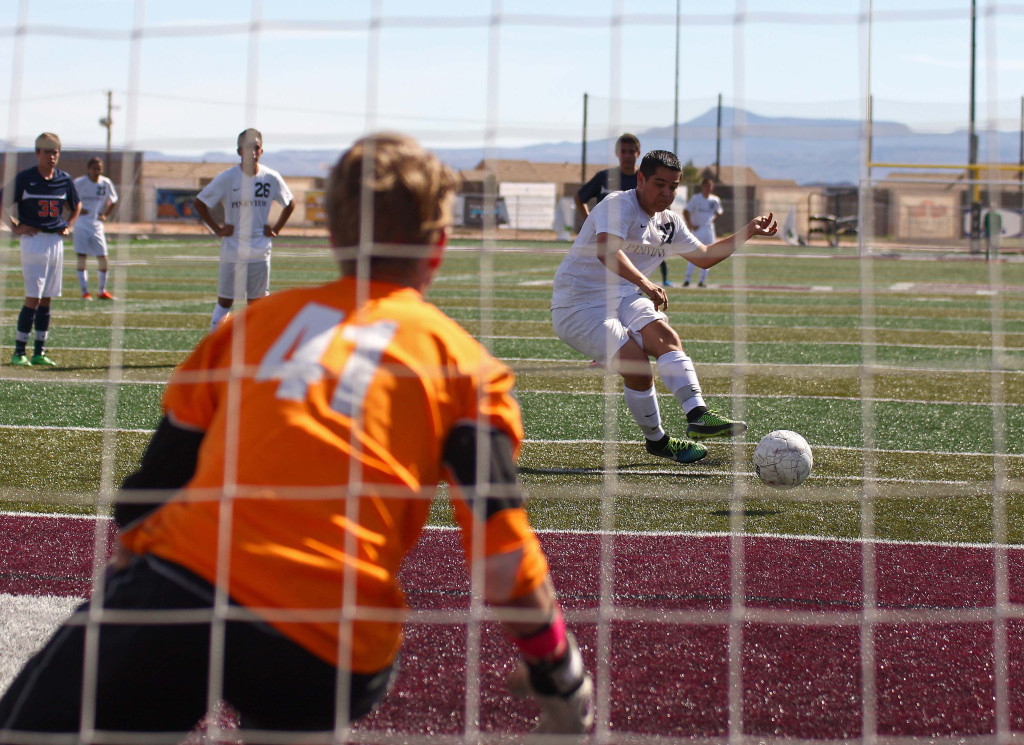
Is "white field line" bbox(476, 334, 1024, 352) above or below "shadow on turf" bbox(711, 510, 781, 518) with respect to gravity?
above

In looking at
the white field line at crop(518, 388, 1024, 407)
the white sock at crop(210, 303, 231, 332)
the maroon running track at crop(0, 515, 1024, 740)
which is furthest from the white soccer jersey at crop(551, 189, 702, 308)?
the white sock at crop(210, 303, 231, 332)

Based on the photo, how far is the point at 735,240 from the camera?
5.43m

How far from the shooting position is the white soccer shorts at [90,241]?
622 inches

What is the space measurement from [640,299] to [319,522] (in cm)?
485

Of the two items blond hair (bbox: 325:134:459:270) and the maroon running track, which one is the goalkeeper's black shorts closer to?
blond hair (bbox: 325:134:459:270)

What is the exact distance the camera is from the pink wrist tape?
195 centimetres

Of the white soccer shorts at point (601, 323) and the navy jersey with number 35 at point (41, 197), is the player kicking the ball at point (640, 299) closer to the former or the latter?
the white soccer shorts at point (601, 323)

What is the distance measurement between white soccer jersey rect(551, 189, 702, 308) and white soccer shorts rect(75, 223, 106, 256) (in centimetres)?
1102

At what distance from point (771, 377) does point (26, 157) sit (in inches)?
298

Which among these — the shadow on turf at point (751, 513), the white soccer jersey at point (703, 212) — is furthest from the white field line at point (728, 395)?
the white soccer jersey at point (703, 212)

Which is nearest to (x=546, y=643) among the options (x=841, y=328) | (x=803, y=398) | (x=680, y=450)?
(x=680, y=450)

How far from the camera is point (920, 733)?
3.10 metres

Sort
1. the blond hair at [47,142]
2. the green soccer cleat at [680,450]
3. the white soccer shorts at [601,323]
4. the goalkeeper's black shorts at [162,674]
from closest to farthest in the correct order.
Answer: the goalkeeper's black shorts at [162,674], the green soccer cleat at [680,450], the white soccer shorts at [601,323], the blond hair at [47,142]

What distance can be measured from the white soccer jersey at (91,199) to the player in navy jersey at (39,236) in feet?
20.1
